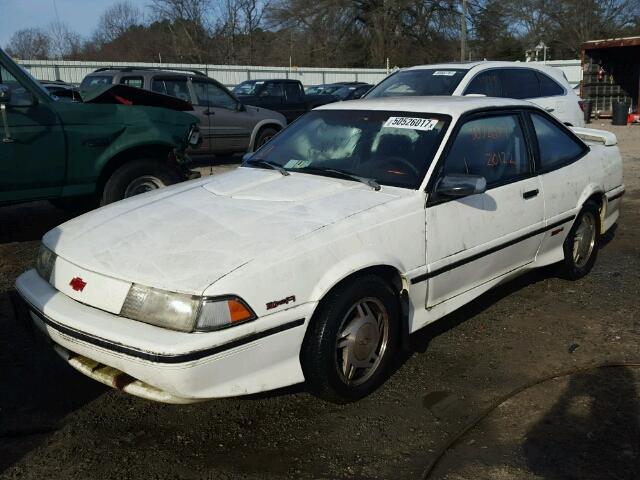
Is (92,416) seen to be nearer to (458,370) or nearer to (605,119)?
(458,370)

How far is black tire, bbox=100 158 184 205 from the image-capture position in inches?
239

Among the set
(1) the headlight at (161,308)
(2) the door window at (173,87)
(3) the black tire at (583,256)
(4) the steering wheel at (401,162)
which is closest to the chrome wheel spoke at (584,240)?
(3) the black tire at (583,256)

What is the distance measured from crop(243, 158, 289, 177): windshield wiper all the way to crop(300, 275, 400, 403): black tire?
113 cm

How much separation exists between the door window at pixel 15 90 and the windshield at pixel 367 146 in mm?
2573

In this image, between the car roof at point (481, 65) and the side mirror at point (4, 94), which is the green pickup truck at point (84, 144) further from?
the car roof at point (481, 65)

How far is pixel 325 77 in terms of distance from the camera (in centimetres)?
3347

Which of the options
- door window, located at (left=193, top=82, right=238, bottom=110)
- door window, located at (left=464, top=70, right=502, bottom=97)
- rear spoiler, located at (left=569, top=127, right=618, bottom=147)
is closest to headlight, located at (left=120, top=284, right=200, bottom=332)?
rear spoiler, located at (left=569, top=127, right=618, bottom=147)

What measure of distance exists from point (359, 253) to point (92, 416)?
152 cm

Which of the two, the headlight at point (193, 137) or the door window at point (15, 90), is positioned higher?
the door window at point (15, 90)

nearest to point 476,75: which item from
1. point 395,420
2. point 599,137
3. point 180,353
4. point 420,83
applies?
point 420,83

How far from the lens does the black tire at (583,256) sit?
4699mm

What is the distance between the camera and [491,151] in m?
3.99

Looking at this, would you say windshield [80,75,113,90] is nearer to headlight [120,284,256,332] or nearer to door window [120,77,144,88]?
door window [120,77,144,88]

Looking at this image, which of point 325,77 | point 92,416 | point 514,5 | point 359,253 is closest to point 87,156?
point 92,416
